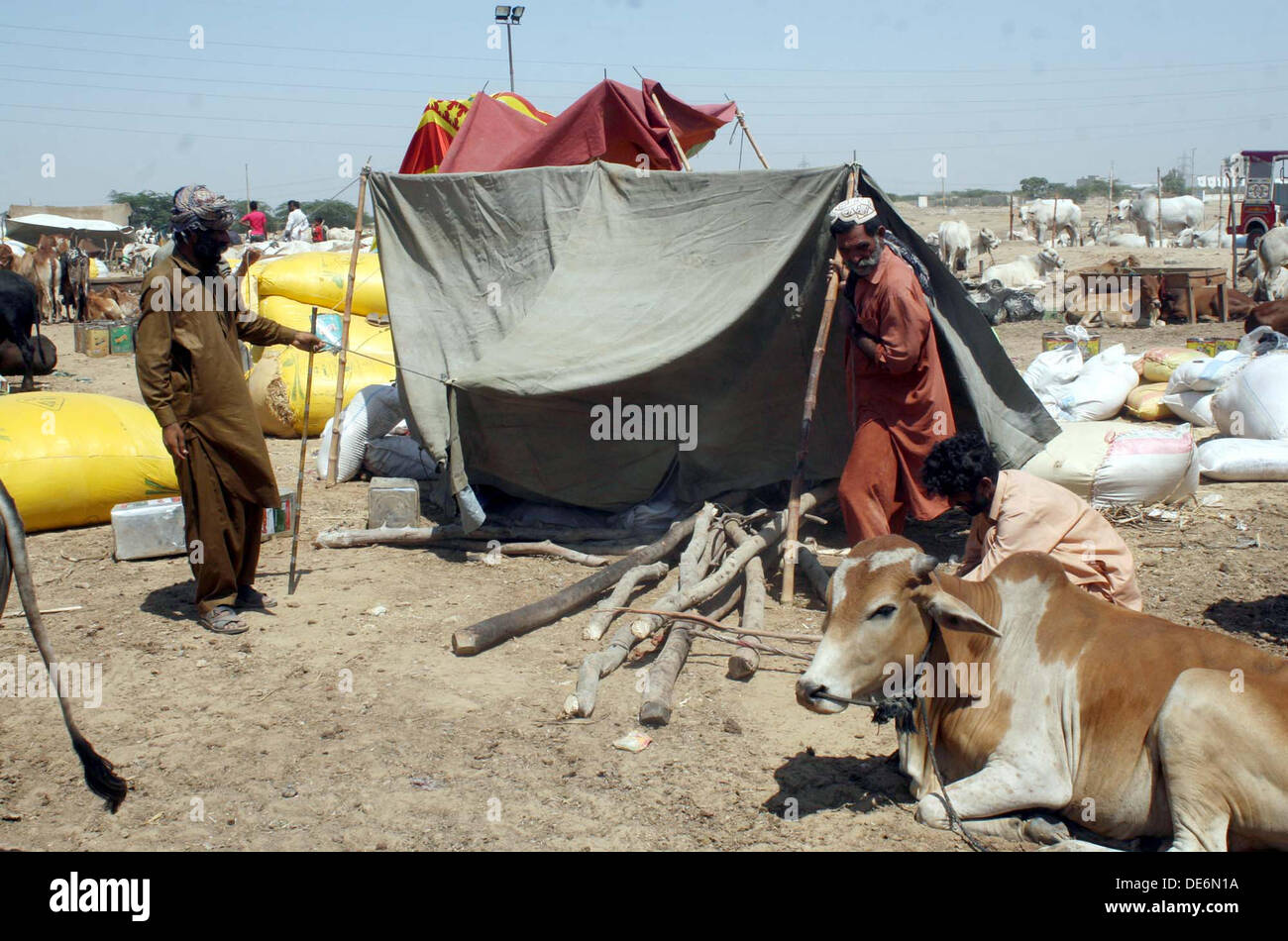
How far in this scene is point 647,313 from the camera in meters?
6.53

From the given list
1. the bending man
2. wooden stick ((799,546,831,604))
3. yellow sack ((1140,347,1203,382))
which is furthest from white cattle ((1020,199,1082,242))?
the bending man

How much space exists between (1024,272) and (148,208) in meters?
46.9

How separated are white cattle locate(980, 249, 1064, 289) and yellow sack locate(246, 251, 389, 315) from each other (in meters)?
12.5

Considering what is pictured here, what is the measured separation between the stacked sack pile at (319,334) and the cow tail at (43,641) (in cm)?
453

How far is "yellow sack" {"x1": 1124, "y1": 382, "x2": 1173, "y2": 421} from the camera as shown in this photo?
30.5 ft

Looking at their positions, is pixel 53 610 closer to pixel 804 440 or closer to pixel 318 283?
pixel 804 440

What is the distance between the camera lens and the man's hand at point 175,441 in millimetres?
5125

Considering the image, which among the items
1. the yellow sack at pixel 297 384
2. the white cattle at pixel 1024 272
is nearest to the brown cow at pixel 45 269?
the yellow sack at pixel 297 384

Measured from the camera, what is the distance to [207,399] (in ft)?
17.2

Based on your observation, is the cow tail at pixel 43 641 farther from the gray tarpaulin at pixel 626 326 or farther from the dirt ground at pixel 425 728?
the gray tarpaulin at pixel 626 326

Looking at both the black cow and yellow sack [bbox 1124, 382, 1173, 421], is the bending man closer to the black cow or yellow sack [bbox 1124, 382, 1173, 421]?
yellow sack [bbox 1124, 382, 1173, 421]

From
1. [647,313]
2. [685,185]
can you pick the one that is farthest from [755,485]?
[685,185]

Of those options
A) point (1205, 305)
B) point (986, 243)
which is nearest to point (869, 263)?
point (1205, 305)
